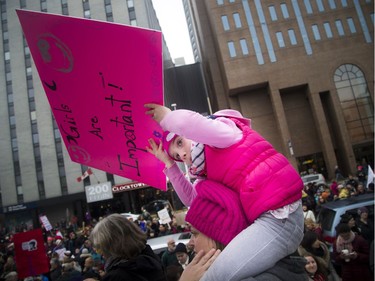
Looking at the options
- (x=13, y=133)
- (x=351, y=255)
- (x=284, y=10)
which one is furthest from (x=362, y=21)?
(x=13, y=133)

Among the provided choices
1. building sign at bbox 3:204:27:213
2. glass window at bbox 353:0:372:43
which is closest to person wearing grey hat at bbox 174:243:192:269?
glass window at bbox 353:0:372:43

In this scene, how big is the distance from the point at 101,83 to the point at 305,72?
1299 inches

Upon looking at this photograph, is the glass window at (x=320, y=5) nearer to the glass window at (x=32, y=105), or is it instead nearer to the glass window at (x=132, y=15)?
the glass window at (x=132, y=15)

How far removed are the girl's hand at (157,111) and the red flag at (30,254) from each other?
254 inches

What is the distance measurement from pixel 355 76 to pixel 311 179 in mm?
16112

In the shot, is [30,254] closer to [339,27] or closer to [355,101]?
[355,101]

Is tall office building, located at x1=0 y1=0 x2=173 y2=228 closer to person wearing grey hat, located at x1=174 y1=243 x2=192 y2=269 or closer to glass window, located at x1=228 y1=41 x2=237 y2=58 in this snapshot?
glass window, located at x1=228 y1=41 x2=237 y2=58

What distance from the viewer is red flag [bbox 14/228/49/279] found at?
638 centimetres

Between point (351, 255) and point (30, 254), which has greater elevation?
point (30, 254)

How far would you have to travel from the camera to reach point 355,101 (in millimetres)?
30516

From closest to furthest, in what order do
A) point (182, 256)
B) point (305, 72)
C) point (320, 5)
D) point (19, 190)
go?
point (182, 256)
point (305, 72)
point (320, 5)
point (19, 190)

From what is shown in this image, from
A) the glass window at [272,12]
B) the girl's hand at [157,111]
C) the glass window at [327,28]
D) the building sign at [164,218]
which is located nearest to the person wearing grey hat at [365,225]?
the girl's hand at [157,111]

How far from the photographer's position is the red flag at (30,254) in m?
6.38

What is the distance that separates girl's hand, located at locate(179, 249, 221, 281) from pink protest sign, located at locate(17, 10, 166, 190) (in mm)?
903
